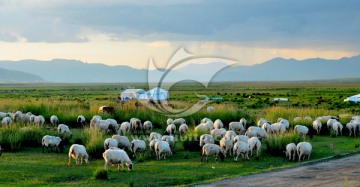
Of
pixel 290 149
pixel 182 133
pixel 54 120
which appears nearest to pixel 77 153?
pixel 290 149

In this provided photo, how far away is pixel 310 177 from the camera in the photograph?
16344 millimetres

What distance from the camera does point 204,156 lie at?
2089 centimetres

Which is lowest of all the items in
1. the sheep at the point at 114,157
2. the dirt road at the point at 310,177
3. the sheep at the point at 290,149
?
the dirt road at the point at 310,177

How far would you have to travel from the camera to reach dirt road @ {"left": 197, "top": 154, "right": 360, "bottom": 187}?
50.0 feet

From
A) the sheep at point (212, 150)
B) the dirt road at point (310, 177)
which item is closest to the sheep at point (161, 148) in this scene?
the sheep at point (212, 150)

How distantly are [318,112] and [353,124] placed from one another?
337 inches

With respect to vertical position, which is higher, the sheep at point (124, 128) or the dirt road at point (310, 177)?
the sheep at point (124, 128)

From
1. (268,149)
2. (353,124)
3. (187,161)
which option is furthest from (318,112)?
(187,161)

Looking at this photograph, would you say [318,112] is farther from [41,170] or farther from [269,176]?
[41,170]

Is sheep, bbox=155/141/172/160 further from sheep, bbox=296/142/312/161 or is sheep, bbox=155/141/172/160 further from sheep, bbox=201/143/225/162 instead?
sheep, bbox=296/142/312/161

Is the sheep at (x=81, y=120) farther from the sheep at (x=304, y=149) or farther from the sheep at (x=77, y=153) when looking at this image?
the sheep at (x=304, y=149)

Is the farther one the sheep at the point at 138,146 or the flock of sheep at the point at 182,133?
the sheep at the point at 138,146

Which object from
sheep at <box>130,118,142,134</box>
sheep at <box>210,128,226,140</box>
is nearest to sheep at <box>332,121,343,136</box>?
sheep at <box>210,128,226,140</box>

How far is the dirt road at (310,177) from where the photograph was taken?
50.0ft
